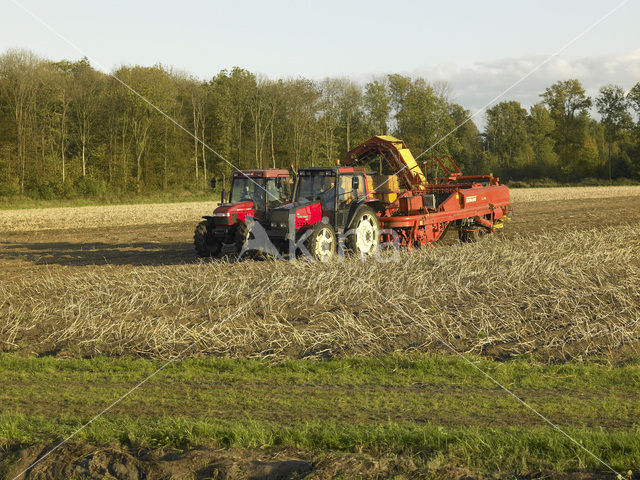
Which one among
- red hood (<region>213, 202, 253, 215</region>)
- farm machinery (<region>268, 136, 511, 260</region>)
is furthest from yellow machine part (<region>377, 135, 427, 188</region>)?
red hood (<region>213, 202, 253, 215</region>)

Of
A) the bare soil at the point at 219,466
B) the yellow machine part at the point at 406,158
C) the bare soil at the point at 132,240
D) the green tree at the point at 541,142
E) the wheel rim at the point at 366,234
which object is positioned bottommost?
the bare soil at the point at 219,466

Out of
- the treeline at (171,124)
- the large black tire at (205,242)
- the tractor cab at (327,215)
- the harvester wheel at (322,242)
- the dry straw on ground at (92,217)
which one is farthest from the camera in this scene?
the treeline at (171,124)

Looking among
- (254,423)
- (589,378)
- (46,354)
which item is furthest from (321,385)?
(46,354)

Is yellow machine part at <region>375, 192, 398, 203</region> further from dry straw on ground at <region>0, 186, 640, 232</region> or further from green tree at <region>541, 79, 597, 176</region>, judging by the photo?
green tree at <region>541, 79, 597, 176</region>

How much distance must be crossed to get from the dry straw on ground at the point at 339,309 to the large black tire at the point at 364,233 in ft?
6.18

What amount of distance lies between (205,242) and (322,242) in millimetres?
3326

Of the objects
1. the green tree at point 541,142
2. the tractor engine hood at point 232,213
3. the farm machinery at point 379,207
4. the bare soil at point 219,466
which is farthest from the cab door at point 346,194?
the green tree at point 541,142

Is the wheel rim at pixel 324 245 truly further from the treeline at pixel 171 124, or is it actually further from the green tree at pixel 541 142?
the green tree at pixel 541 142

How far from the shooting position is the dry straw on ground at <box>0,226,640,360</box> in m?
7.56

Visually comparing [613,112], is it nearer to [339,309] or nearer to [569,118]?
[569,118]

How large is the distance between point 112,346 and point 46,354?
2.58ft

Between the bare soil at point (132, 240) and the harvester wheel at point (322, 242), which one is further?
the bare soil at point (132, 240)

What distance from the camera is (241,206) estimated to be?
1538 cm

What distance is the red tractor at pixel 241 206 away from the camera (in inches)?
596
